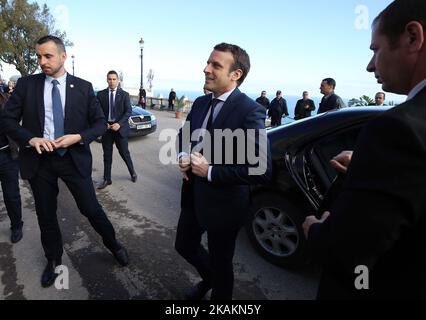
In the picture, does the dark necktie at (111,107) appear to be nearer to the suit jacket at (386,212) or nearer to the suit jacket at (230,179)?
the suit jacket at (230,179)

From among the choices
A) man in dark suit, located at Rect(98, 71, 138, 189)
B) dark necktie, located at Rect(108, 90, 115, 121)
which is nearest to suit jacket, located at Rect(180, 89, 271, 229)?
man in dark suit, located at Rect(98, 71, 138, 189)

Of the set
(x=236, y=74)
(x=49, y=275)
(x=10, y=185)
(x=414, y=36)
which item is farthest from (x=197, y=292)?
(x=10, y=185)

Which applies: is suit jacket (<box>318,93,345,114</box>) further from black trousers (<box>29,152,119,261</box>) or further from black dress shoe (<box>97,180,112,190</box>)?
black trousers (<box>29,152,119,261</box>)

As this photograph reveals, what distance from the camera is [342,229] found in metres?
0.82

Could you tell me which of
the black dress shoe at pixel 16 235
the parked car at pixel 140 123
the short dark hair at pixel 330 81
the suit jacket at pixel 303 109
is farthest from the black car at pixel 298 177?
the suit jacket at pixel 303 109

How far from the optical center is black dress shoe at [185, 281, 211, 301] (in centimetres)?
230

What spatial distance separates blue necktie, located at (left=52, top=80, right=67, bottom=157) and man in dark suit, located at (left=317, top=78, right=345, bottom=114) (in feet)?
20.1

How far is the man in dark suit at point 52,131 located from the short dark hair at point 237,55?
1.32 m

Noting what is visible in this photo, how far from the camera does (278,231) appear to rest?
9.04ft

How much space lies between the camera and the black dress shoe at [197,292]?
2.30 meters

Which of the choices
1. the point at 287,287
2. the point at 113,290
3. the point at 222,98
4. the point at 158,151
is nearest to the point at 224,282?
the point at 287,287

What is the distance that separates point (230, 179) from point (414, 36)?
107cm

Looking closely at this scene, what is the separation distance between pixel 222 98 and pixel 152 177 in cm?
403
